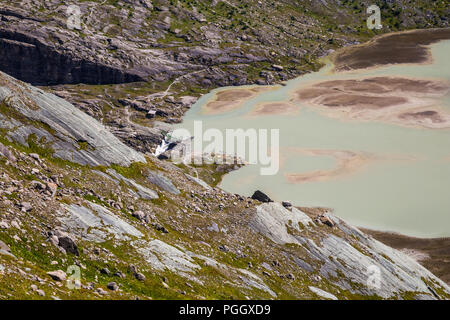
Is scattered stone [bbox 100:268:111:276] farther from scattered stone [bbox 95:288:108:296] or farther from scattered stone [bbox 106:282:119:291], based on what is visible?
scattered stone [bbox 95:288:108:296]

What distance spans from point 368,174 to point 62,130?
95.3 metres

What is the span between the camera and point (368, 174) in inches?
5256

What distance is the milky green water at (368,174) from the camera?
371ft

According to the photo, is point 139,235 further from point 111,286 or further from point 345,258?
point 345,258

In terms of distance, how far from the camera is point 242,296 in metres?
47.7

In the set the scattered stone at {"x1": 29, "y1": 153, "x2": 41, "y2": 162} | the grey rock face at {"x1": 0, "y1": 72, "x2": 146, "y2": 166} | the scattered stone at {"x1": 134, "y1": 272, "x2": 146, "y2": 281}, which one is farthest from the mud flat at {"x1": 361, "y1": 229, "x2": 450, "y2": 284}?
the scattered stone at {"x1": 29, "y1": 153, "x2": 41, "y2": 162}

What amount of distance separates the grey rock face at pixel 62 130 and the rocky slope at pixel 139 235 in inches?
6.8

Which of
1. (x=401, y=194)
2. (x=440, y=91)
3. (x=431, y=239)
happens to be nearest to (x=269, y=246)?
(x=431, y=239)

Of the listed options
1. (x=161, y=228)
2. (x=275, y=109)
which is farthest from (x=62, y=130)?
(x=275, y=109)

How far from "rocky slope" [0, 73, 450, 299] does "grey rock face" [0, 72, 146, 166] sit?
0.56 feet

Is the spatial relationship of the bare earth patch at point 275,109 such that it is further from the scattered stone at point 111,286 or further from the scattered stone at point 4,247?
the scattered stone at point 4,247

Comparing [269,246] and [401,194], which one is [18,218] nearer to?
[269,246]

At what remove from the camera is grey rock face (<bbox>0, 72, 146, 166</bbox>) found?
59281 mm
